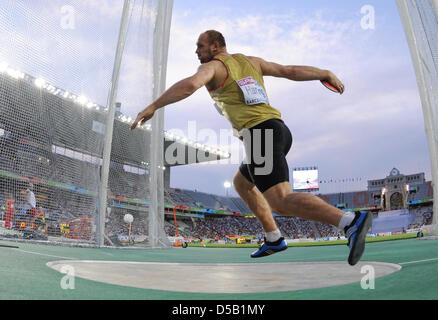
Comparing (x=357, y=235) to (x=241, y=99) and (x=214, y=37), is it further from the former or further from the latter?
(x=214, y=37)

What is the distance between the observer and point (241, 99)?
7.93 ft

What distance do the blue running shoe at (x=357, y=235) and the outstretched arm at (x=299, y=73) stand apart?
3.61ft

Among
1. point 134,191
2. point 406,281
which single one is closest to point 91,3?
point 134,191

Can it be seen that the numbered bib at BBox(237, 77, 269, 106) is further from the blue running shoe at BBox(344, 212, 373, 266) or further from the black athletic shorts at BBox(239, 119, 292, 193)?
the blue running shoe at BBox(344, 212, 373, 266)

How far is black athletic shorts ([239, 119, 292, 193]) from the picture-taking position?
2.20m

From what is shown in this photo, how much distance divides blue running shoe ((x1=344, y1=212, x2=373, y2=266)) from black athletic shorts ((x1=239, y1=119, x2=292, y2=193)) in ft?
1.59

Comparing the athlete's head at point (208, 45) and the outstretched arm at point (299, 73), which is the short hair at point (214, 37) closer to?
the athlete's head at point (208, 45)

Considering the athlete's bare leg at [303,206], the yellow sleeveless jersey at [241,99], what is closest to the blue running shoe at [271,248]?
the athlete's bare leg at [303,206]

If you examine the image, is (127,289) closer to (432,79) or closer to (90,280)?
(90,280)

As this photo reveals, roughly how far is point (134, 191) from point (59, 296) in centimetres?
778

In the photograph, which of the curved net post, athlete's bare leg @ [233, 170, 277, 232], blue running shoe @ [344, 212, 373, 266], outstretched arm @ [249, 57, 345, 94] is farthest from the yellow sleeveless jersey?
the curved net post

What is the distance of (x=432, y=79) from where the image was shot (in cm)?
745

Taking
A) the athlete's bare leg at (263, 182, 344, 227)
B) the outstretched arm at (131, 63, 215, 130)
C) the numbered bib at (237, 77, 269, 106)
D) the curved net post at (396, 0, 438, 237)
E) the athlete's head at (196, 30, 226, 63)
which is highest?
the curved net post at (396, 0, 438, 237)

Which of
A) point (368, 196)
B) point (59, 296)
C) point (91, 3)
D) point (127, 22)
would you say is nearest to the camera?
point (59, 296)
